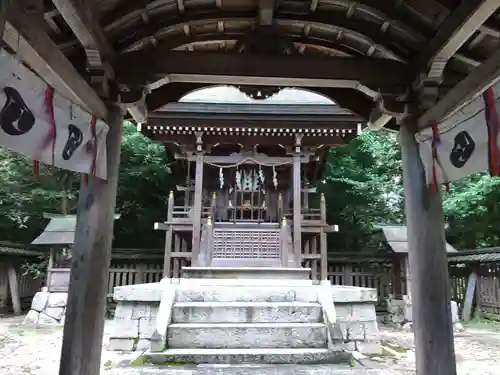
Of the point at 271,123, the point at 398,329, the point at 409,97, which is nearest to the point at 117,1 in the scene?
the point at 409,97

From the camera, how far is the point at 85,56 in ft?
13.3

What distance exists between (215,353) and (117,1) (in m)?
4.42

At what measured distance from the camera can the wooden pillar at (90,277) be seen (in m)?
3.66

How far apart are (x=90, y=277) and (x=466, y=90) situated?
390 cm

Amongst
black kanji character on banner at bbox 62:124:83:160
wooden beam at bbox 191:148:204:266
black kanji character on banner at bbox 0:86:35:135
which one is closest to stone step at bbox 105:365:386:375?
black kanji character on banner at bbox 62:124:83:160

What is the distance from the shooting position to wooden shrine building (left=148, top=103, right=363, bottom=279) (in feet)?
35.1

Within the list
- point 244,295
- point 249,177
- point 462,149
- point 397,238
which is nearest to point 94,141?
point 462,149

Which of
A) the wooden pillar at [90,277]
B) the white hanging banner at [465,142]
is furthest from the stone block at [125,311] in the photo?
the white hanging banner at [465,142]

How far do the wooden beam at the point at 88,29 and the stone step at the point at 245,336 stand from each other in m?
3.95

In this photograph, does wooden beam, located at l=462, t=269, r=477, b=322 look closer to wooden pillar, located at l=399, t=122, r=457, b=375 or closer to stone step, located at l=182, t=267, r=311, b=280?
stone step, located at l=182, t=267, r=311, b=280

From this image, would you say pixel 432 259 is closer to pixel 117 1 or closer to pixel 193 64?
pixel 193 64

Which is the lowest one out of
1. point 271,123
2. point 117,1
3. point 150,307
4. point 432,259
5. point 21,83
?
point 150,307

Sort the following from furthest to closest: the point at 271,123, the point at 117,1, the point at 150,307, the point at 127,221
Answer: the point at 127,221
the point at 271,123
the point at 150,307
the point at 117,1

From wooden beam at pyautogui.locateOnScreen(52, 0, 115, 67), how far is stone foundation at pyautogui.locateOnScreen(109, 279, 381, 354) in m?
4.34
